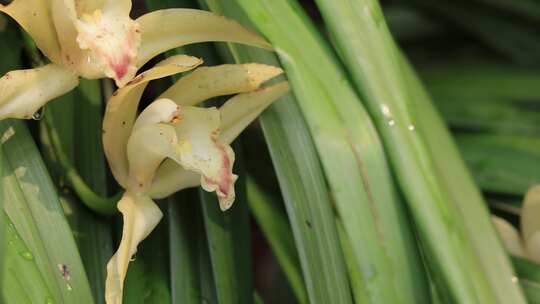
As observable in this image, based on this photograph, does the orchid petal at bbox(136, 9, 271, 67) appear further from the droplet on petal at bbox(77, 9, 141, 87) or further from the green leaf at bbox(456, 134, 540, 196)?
the green leaf at bbox(456, 134, 540, 196)

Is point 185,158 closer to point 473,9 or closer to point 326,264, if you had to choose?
point 326,264

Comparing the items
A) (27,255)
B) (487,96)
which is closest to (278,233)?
(27,255)

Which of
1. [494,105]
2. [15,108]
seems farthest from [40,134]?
[494,105]

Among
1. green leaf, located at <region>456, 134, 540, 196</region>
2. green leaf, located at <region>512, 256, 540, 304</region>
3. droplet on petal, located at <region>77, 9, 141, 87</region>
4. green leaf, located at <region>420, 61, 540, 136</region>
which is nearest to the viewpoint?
droplet on petal, located at <region>77, 9, 141, 87</region>

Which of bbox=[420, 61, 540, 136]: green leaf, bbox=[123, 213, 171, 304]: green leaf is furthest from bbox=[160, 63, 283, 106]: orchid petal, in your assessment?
bbox=[420, 61, 540, 136]: green leaf

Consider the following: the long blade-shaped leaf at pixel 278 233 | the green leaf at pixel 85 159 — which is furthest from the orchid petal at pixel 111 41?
the long blade-shaped leaf at pixel 278 233

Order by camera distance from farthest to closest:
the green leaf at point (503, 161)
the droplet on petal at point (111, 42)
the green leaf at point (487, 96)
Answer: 1. the green leaf at point (487, 96)
2. the green leaf at point (503, 161)
3. the droplet on petal at point (111, 42)

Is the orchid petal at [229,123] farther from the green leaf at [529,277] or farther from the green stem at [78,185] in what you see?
the green leaf at [529,277]
